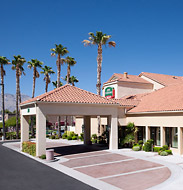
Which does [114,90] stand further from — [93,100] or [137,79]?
[93,100]

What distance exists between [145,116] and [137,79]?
19.5m

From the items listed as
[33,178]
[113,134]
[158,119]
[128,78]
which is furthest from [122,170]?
[128,78]

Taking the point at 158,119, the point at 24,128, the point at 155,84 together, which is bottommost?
the point at 24,128

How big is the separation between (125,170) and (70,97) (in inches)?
406

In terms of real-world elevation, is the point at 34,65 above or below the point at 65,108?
above

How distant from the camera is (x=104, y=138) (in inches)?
1180

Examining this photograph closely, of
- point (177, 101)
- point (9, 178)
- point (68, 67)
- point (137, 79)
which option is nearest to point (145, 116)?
point (177, 101)

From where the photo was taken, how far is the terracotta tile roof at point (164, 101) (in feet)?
75.8

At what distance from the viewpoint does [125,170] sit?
1605cm

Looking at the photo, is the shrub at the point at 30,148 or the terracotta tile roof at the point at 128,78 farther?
the terracotta tile roof at the point at 128,78

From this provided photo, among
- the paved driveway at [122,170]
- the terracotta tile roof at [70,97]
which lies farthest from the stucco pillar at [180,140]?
the terracotta tile roof at [70,97]

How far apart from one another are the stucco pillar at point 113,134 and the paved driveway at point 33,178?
9.27 m

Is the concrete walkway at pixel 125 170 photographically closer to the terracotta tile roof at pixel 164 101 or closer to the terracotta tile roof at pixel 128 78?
the terracotta tile roof at pixel 164 101

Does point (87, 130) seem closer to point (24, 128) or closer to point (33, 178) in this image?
point (24, 128)
